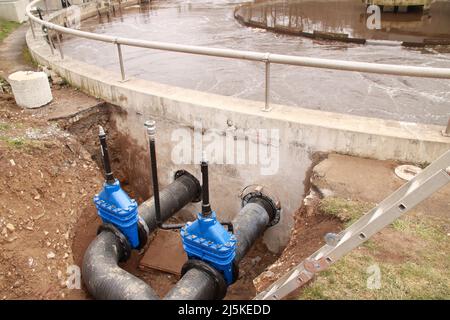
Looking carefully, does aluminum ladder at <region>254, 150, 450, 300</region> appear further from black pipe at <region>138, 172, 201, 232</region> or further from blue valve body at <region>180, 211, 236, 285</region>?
black pipe at <region>138, 172, 201, 232</region>

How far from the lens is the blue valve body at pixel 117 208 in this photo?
4547 mm

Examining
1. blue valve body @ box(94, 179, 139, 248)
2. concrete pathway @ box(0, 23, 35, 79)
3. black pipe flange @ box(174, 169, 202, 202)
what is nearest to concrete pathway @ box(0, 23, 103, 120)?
concrete pathway @ box(0, 23, 35, 79)

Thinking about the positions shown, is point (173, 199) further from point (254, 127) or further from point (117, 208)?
point (254, 127)

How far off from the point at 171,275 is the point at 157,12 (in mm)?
13176

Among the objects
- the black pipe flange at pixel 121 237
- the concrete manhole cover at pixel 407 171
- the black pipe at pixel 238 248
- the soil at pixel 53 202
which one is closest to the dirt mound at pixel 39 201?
the soil at pixel 53 202

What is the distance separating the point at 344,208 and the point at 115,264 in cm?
273

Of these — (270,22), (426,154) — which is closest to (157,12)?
(270,22)

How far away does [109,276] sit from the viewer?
412 centimetres

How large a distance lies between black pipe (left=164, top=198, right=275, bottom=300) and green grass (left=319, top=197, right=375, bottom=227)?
1.21 meters

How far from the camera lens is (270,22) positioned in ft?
40.8

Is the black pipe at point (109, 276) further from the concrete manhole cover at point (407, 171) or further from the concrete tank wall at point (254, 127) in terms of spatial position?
the concrete manhole cover at point (407, 171)

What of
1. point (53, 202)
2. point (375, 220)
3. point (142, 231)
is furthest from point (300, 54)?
point (375, 220)

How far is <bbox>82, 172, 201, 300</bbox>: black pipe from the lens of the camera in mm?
3936
